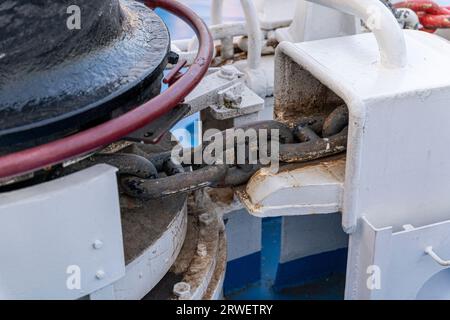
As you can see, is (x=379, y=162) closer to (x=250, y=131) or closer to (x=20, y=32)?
(x=250, y=131)

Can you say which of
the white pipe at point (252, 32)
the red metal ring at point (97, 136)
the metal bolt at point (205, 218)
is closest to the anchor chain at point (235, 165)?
the metal bolt at point (205, 218)

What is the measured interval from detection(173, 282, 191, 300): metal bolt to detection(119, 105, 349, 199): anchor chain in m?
0.22

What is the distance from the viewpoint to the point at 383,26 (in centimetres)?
168

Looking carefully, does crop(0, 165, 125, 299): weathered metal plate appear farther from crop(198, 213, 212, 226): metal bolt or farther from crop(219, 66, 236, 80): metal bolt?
crop(219, 66, 236, 80): metal bolt

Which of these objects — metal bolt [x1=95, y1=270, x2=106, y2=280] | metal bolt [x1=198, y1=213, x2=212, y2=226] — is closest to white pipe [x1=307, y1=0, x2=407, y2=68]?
metal bolt [x1=198, y1=213, x2=212, y2=226]

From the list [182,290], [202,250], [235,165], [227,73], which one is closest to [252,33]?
[227,73]

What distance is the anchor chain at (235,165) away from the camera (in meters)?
1.62

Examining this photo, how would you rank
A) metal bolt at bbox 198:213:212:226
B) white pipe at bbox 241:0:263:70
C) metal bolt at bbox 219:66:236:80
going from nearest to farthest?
metal bolt at bbox 198:213:212:226 → metal bolt at bbox 219:66:236:80 → white pipe at bbox 241:0:263:70

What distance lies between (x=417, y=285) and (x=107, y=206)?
0.96m

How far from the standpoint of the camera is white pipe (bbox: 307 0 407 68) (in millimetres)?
1673

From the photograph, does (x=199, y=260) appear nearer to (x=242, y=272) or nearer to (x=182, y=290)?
(x=182, y=290)

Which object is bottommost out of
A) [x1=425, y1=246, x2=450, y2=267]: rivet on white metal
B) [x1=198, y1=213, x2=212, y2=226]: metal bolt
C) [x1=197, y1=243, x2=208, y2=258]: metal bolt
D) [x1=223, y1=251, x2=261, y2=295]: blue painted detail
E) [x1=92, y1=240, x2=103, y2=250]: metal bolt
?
[x1=223, y1=251, x2=261, y2=295]: blue painted detail

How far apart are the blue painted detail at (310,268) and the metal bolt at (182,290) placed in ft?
2.80
